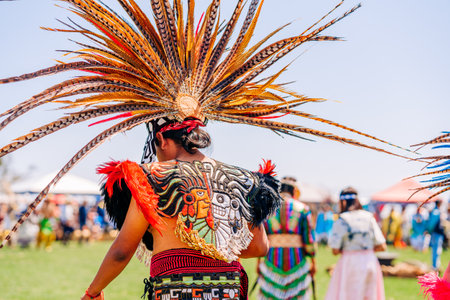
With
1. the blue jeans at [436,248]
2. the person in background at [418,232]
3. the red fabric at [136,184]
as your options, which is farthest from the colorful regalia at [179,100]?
the person in background at [418,232]

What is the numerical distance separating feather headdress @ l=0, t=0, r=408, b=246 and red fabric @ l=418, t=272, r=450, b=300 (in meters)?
0.96

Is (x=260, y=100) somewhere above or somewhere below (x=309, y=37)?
below

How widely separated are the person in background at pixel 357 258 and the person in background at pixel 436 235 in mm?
7980

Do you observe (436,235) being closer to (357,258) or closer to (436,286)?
(357,258)

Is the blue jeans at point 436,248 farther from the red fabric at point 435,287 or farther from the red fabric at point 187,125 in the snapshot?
the red fabric at point 187,125

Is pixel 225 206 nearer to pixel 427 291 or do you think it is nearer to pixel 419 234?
pixel 427 291

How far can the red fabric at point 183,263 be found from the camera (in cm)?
253

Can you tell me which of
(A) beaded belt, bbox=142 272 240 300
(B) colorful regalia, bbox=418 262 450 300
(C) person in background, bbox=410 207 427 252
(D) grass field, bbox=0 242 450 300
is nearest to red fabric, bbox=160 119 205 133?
(A) beaded belt, bbox=142 272 240 300

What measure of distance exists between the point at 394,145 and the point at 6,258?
48.4 ft

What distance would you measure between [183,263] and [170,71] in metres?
1.08

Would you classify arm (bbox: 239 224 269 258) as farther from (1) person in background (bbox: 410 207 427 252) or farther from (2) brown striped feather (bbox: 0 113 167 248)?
(1) person in background (bbox: 410 207 427 252)

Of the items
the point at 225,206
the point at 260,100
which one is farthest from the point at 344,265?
the point at 225,206

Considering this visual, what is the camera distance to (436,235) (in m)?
13.9

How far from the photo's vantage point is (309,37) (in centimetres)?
306
